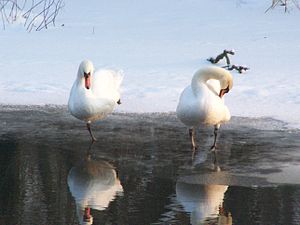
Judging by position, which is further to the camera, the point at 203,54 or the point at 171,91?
the point at 203,54

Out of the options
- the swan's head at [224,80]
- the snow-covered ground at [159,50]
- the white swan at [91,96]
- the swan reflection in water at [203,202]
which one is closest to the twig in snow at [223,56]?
the snow-covered ground at [159,50]

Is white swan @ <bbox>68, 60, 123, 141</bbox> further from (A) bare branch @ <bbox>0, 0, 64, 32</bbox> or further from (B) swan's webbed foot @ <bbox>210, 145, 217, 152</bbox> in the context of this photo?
(A) bare branch @ <bbox>0, 0, 64, 32</bbox>

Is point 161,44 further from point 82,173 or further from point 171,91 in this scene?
point 82,173

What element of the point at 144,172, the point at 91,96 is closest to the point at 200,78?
the point at 91,96

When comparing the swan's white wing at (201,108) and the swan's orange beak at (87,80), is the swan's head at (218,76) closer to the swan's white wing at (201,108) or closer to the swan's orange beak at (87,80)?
the swan's white wing at (201,108)

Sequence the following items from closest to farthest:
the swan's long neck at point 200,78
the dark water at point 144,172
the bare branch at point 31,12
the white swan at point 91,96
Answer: the dark water at point 144,172 → the swan's long neck at point 200,78 → the white swan at point 91,96 → the bare branch at point 31,12

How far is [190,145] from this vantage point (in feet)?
31.8

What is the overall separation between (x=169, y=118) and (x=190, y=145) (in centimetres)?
167

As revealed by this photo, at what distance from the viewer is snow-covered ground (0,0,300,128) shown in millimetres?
12875

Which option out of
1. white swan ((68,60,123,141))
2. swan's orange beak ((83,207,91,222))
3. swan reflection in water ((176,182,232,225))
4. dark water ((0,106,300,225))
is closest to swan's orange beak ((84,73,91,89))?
white swan ((68,60,123,141))

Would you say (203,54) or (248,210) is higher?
(203,54)

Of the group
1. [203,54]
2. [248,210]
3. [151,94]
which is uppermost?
[203,54]

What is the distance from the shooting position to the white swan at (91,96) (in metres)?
10.2

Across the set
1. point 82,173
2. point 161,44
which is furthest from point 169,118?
point 161,44
